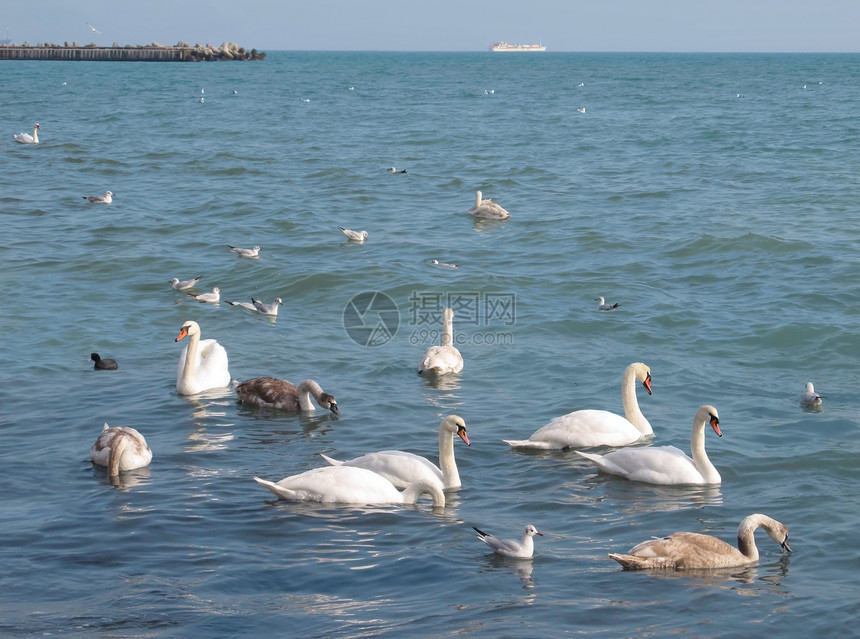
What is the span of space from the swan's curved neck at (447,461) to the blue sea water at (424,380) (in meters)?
0.22

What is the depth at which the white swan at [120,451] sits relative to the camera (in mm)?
9922

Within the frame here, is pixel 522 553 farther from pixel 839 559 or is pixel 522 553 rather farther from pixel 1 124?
pixel 1 124

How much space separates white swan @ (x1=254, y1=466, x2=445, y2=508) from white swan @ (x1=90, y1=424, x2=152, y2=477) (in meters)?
1.44

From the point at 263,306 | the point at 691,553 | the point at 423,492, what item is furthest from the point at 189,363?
the point at 691,553

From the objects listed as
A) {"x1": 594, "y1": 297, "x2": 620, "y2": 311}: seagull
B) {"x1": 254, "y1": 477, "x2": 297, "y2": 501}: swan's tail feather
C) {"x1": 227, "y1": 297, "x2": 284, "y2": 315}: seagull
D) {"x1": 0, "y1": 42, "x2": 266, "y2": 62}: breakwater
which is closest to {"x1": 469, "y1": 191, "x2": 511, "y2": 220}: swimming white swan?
{"x1": 594, "y1": 297, "x2": 620, "y2": 311}: seagull

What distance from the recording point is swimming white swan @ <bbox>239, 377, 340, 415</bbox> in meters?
12.4

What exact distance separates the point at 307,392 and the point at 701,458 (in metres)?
4.65

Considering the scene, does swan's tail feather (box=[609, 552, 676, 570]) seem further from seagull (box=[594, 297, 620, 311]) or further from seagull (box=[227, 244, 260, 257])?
seagull (box=[227, 244, 260, 257])

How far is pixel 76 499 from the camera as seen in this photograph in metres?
9.43

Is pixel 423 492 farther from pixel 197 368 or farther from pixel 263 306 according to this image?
pixel 263 306

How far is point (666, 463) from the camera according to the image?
10.1m

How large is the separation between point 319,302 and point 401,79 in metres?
89.7

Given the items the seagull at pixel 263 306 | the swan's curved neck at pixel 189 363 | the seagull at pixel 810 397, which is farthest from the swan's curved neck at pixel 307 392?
the seagull at pixel 810 397

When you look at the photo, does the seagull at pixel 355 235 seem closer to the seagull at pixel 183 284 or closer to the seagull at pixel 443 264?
the seagull at pixel 443 264
